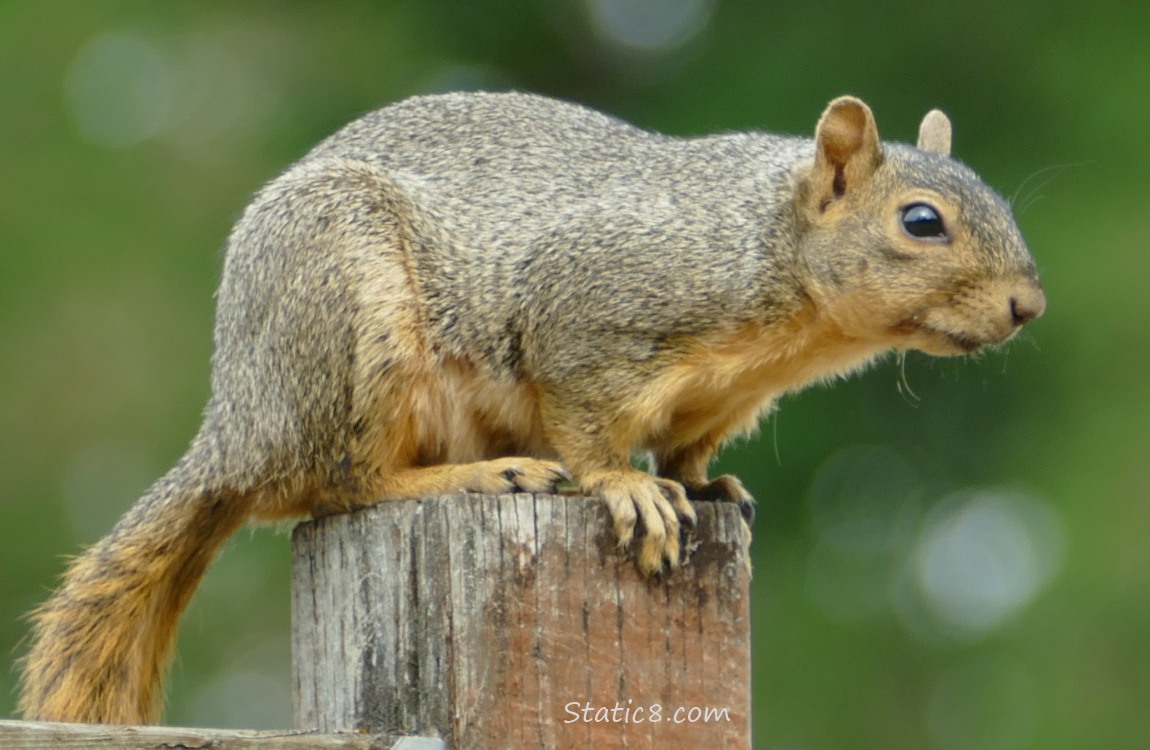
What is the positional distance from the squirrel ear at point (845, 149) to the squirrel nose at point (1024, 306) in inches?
17.6

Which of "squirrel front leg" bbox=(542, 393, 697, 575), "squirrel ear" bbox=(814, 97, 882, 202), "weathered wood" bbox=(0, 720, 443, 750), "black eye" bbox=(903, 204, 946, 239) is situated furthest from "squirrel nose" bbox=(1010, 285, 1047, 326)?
"weathered wood" bbox=(0, 720, 443, 750)

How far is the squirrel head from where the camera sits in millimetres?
3746

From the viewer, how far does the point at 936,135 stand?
445 centimetres

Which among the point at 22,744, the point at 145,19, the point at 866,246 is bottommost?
the point at 22,744

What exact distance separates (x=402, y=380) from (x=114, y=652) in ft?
2.58

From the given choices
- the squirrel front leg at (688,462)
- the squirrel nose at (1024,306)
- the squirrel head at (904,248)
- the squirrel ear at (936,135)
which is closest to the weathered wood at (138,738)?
the squirrel front leg at (688,462)

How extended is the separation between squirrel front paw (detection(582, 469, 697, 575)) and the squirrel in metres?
0.19

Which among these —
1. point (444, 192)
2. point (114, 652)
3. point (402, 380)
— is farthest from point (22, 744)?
point (444, 192)

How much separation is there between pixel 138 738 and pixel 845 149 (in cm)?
208

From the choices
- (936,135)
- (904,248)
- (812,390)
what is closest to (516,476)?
(904,248)

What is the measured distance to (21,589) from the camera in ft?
27.6

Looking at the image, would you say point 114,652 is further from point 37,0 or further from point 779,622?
point 37,0

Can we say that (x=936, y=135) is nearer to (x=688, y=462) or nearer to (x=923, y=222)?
(x=923, y=222)

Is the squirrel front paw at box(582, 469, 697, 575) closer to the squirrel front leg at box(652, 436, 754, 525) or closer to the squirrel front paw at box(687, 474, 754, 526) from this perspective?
the squirrel front paw at box(687, 474, 754, 526)
